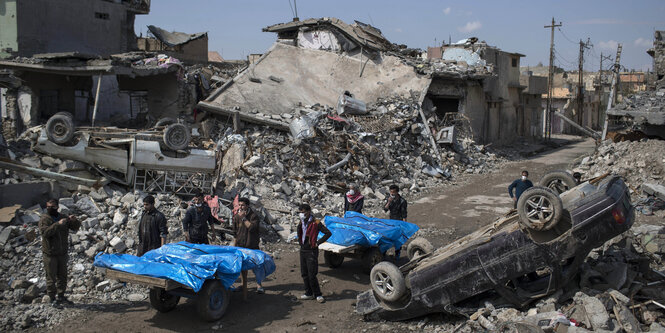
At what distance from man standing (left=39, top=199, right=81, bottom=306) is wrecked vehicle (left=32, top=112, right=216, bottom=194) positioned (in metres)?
3.89

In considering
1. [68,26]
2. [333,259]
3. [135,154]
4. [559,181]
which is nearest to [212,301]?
[333,259]

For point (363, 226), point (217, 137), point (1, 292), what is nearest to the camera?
point (1, 292)

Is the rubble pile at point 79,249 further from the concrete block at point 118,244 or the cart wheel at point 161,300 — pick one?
the cart wheel at point 161,300

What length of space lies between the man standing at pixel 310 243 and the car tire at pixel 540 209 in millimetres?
2862

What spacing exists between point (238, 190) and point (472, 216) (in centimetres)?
600

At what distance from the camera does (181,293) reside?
6.84m

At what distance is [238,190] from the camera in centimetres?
1245

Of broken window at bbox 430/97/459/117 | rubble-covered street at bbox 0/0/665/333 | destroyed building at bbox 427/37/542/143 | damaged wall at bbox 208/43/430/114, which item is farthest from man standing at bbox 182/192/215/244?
broken window at bbox 430/97/459/117

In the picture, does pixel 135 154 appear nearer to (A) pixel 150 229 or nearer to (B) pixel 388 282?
(A) pixel 150 229

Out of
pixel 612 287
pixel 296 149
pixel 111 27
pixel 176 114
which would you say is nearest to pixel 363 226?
pixel 612 287

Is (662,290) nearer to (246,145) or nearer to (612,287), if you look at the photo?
(612,287)

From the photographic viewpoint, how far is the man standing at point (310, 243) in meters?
7.70

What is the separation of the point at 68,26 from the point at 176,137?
1236cm

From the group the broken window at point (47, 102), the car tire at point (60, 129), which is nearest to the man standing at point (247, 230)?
the car tire at point (60, 129)
